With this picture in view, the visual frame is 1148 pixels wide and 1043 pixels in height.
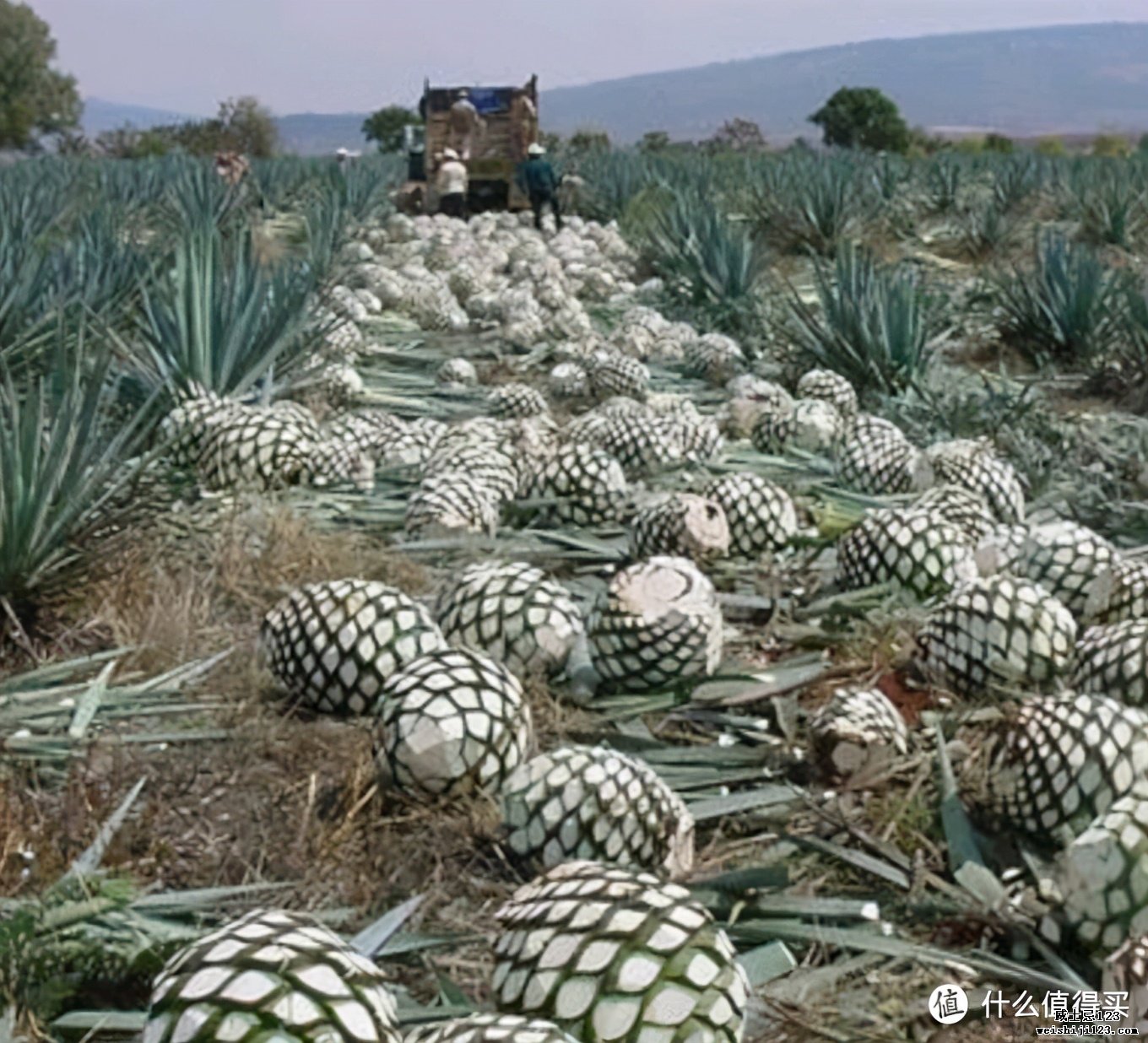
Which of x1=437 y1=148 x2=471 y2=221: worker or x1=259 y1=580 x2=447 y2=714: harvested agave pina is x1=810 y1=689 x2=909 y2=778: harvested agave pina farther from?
x1=437 y1=148 x2=471 y2=221: worker

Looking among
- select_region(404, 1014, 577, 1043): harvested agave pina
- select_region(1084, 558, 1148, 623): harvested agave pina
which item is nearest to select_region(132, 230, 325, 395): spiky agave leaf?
select_region(1084, 558, 1148, 623): harvested agave pina

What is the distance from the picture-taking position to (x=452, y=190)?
16219mm

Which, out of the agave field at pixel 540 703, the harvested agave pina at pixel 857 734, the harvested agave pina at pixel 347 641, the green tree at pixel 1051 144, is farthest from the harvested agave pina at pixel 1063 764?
the green tree at pixel 1051 144

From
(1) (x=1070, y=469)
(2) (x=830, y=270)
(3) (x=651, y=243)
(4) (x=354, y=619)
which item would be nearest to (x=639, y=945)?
(4) (x=354, y=619)

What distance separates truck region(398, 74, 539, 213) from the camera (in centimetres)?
1714

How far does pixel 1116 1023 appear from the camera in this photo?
68.1 inches

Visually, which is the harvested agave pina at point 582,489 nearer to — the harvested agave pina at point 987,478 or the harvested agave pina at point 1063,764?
the harvested agave pina at point 987,478

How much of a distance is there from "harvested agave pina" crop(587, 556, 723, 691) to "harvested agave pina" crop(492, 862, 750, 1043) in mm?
1047

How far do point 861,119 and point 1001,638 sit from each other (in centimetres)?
5170

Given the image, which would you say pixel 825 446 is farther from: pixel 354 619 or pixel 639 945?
pixel 639 945

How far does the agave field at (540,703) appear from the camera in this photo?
6.05ft

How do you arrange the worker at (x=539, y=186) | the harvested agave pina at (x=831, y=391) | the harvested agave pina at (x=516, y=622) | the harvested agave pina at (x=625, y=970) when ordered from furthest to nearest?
the worker at (x=539, y=186) → the harvested agave pina at (x=831, y=391) → the harvested agave pina at (x=516, y=622) → the harvested agave pina at (x=625, y=970)

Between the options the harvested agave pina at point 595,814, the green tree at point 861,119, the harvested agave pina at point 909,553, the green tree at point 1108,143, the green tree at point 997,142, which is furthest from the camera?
the green tree at point 861,119

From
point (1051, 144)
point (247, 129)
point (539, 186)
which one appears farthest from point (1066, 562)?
point (247, 129)
